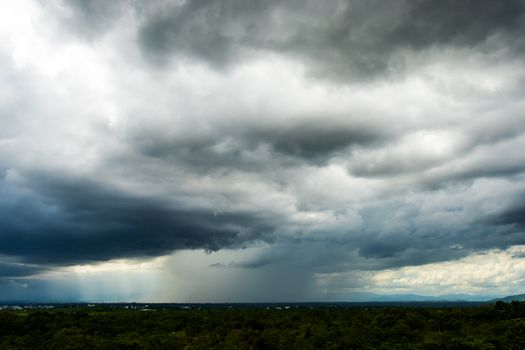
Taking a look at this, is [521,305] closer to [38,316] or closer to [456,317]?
[456,317]

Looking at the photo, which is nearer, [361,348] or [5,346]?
[361,348]

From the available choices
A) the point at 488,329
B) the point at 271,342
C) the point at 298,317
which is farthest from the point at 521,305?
the point at 271,342

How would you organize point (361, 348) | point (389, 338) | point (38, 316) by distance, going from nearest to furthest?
point (361, 348)
point (389, 338)
point (38, 316)

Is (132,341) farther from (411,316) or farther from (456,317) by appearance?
(456,317)

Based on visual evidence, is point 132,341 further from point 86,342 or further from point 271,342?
point 271,342

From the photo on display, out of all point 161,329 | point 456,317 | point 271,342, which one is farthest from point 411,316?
point 161,329

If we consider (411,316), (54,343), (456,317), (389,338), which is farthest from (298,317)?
(54,343)

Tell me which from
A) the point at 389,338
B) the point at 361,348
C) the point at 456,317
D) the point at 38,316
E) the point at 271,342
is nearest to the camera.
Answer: the point at 361,348

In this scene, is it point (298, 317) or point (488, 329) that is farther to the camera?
point (298, 317)
